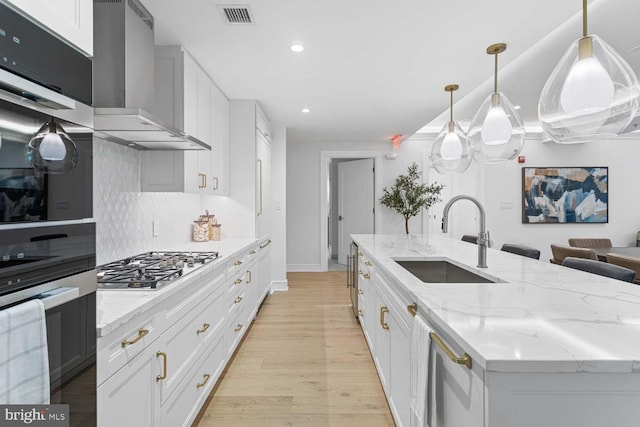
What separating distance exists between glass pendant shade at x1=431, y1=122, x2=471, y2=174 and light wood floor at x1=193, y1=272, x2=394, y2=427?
5.97 feet

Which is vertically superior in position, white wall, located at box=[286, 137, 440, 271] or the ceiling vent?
the ceiling vent

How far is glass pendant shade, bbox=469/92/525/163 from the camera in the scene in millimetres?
2277

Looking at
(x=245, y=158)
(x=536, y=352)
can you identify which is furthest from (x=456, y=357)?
(x=245, y=158)

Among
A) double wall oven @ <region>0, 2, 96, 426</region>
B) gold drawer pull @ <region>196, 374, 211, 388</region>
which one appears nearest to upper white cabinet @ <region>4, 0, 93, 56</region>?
double wall oven @ <region>0, 2, 96, 426</region>

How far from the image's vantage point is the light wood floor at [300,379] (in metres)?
2.01

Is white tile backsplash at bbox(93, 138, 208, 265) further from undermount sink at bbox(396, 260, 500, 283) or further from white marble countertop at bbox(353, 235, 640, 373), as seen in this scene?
undermount sink at bbox(396, 260, 500, 283)

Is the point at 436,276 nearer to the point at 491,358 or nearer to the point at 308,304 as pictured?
the point at 491,358

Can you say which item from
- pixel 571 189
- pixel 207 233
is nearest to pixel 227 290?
pixel 207 233

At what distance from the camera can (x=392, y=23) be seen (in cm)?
220

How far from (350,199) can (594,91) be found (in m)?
5.60

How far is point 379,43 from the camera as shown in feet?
8.11

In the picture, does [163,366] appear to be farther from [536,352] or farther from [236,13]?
[236,13]

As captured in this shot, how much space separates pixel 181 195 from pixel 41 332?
8.35ft

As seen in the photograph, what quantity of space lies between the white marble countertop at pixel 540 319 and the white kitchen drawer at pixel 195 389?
118 cm
